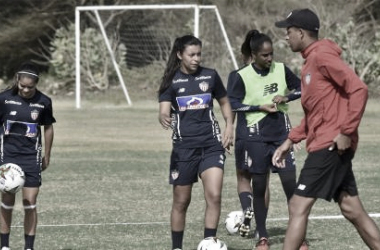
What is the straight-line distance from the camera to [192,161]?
8664mm

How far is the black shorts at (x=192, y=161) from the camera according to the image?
8656 mm

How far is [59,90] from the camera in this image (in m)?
35.3

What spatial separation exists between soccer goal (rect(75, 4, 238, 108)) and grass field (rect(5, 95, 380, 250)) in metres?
9.06

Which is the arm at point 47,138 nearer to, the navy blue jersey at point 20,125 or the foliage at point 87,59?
the navy blue jersey at point 20,125

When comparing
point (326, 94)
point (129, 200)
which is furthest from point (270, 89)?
point (129, 200)

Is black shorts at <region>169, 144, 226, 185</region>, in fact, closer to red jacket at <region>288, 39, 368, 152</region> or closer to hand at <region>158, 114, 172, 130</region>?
hand at <region>158, 114, 172, 130</region>

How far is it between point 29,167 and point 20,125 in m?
0.37

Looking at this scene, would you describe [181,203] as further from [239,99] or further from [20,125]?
[20,125]

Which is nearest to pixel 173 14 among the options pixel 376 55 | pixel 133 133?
pixel 376 55

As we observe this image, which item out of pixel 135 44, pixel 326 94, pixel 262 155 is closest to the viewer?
pixel 326 94

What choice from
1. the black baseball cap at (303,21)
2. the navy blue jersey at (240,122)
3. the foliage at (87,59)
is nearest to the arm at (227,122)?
the navy blue jersey at (240,122)

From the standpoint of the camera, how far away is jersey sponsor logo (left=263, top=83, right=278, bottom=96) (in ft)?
31.2

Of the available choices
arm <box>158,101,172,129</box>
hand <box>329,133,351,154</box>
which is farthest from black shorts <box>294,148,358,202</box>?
arm <box>158,101,172,129</box>

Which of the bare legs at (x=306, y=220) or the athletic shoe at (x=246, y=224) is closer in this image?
the bare legs at (x=306, y=220)
